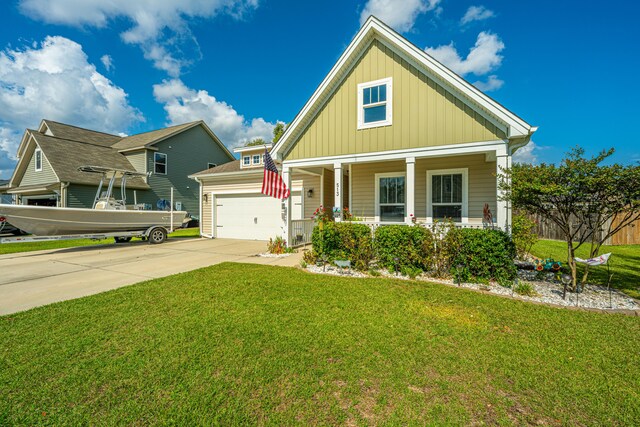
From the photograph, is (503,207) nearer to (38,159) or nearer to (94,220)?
(94,220)

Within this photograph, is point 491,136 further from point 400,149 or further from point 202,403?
point 202,403

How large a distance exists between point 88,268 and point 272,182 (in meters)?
5.43

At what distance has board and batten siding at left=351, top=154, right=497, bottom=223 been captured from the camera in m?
8.80

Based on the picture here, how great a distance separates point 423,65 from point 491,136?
2.67m

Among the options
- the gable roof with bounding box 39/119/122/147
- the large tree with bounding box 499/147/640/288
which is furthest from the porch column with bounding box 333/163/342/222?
the gable roof with bounding box 39/119/122/147

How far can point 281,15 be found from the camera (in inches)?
501

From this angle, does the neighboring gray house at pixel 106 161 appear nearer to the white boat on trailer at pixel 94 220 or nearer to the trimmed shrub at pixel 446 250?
the white boat on trailer at pixel 94 220

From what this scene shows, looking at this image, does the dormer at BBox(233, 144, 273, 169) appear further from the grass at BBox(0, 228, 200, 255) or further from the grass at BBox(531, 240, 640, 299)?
the grass at BBox(531, 240, 640, 299)

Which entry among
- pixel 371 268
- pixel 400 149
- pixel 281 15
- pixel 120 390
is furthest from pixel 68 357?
pixel 281 15

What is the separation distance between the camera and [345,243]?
7137mm

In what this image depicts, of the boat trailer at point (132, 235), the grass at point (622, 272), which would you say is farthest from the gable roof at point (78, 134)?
the grass at point (622, 272)

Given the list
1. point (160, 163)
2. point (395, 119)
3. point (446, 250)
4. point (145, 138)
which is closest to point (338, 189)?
point (395, 119)

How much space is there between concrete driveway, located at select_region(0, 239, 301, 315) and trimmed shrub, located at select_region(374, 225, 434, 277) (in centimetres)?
257

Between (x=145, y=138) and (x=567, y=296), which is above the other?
(x=145, y=138)
